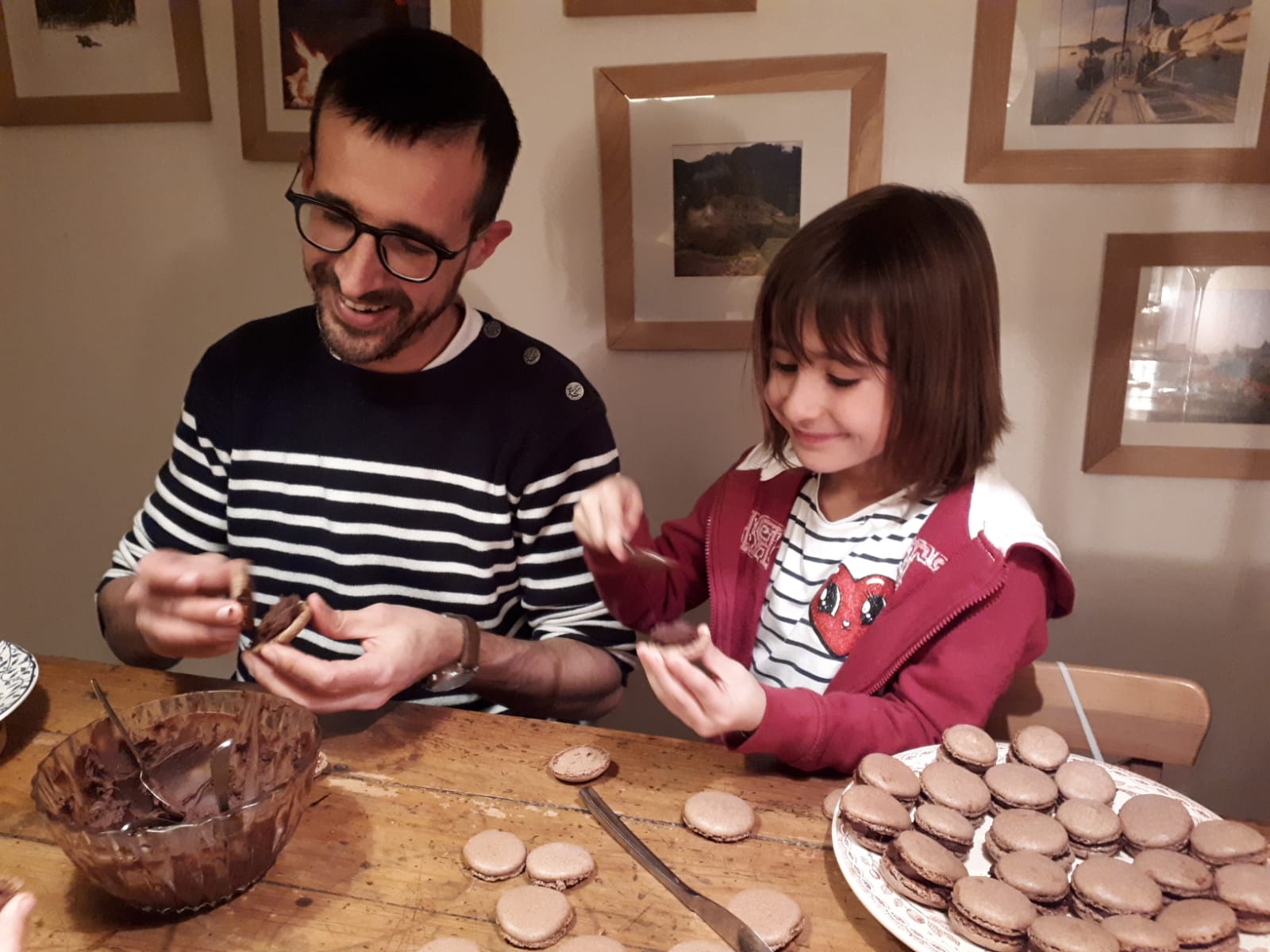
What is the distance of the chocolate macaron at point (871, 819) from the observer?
79cm

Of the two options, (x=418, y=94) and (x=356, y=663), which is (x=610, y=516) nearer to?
(x=356, y=663)

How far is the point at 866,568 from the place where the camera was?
1207mm

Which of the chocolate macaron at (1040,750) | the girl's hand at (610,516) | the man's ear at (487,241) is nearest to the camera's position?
the chocolate macaron at (1040,750)

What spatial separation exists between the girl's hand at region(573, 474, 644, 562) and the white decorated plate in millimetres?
701

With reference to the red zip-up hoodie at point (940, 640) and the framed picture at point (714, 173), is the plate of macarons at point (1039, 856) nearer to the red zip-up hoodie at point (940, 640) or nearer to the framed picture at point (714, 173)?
the red zip-up hoodie at point (940, 640)

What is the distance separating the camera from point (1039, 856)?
0.77m

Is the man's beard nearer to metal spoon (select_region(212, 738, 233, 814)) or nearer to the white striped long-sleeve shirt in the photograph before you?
the white striped long-sleeve shirt

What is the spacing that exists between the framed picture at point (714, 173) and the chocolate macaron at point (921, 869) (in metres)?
1.05

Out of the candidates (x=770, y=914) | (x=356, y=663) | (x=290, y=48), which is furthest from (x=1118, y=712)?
(x=290, y=48)

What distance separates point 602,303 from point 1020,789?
1157 mm

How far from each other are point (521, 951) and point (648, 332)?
3.80ft

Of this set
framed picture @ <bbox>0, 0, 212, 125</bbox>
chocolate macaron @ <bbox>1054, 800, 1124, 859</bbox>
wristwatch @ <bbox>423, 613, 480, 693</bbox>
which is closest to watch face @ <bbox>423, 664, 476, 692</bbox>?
wristwatch @ <bbox>423, 613, 480, 693</bbox>

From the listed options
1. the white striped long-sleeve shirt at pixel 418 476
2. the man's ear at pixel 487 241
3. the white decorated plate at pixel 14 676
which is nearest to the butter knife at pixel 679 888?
the white striped long-sleeve shirt at pixel 418 476

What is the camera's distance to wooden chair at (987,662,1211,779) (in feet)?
3.49
